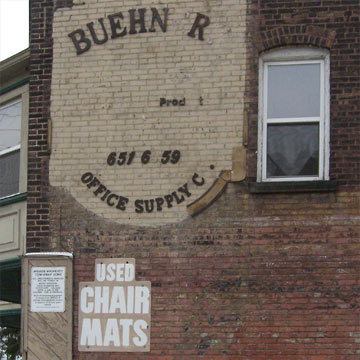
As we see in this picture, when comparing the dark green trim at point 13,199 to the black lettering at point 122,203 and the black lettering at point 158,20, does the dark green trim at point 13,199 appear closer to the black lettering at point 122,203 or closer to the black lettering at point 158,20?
the black lettering at point 122,203

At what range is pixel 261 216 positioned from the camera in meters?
10.5

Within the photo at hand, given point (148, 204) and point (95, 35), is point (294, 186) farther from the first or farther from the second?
point (95, 35)

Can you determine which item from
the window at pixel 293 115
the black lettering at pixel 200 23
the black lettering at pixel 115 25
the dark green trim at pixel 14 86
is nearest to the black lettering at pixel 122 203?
the window at pixel 293 115

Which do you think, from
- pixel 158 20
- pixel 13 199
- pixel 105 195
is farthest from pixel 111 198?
pixel 158 20

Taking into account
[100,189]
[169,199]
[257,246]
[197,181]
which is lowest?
[257,246]

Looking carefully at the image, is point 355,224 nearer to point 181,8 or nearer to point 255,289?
point 255,289

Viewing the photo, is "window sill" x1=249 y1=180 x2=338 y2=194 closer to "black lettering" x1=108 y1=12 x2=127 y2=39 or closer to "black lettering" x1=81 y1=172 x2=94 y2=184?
"black lettering" x1=81 y1=172 x2=94 y2=184

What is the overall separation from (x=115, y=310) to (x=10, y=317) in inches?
238

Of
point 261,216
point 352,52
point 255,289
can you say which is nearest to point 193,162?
point 261,216

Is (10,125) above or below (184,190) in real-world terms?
above

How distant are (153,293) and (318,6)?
4.34 m

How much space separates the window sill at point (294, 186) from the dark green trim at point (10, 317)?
6.81 m

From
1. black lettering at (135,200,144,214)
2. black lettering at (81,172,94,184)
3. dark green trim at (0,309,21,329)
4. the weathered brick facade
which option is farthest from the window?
dark green trim at (0,309,21,329)

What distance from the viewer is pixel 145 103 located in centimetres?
1102
